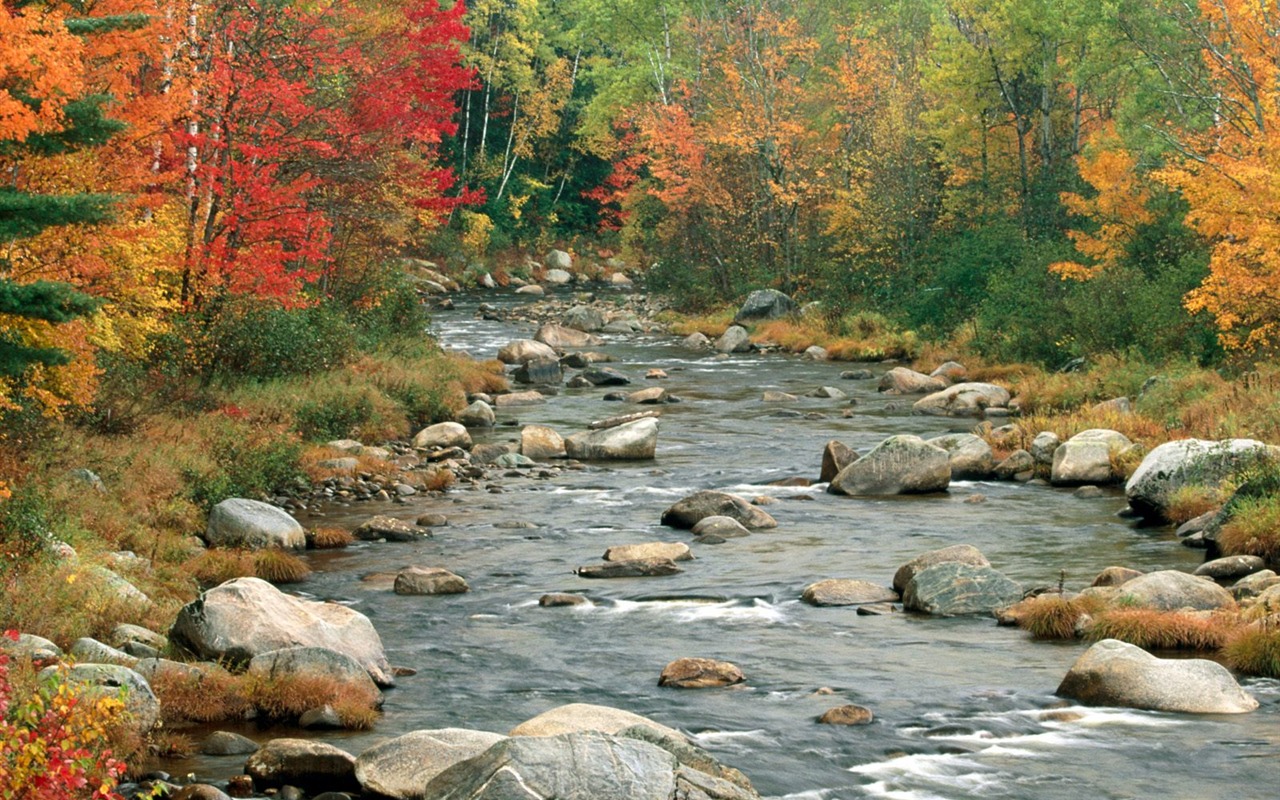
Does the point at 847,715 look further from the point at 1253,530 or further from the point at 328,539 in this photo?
the point at 328,539

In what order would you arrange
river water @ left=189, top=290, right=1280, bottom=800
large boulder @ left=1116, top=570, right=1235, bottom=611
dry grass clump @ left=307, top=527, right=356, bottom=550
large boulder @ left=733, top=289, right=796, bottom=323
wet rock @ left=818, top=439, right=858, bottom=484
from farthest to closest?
large boulder @ left=733, top=289, right=796, bottom=323 → wet rock @ left=818, top=439, right=858, bottom=484 → dry grass clump @ left=307, top=527, right=356, bottom=550 → large boulder @ left=1116, top=570, right=1235, bottom=611 → river water @ left=189, top=290, right=1280, bottom=800

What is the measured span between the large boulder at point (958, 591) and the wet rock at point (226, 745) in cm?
675

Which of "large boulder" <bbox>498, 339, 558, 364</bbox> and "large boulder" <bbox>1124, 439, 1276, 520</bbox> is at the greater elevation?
"large boulder" <bbox>1124, 439, 1276, 520</bbox>

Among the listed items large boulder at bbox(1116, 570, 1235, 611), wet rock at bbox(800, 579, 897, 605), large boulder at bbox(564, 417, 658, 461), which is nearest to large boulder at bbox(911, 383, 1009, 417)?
large boulder at bbox(564, 417, 658, 461)

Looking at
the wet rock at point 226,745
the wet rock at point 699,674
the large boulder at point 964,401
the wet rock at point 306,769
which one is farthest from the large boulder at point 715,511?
the large boulder at point 964,401

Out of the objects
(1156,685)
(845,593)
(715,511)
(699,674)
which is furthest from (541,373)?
(1156,685)

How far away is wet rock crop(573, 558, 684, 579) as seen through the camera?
15.9 meters

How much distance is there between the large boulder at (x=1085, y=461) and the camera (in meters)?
20.8

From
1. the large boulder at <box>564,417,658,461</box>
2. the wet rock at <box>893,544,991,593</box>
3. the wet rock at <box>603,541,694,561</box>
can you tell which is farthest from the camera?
the large boulder at <box>564,417,658,461</box>

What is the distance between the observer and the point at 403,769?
9.33 m

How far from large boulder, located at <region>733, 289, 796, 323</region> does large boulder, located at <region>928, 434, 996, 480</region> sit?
20909mm

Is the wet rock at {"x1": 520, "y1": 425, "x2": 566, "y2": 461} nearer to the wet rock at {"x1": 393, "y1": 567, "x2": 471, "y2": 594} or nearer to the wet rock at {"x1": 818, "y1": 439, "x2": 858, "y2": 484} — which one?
the wet rock at {"x1": 818, "y1": 439, "x2": 858, "y2": 484}

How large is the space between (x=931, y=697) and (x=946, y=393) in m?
17.6

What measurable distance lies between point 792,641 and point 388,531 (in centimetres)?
641
